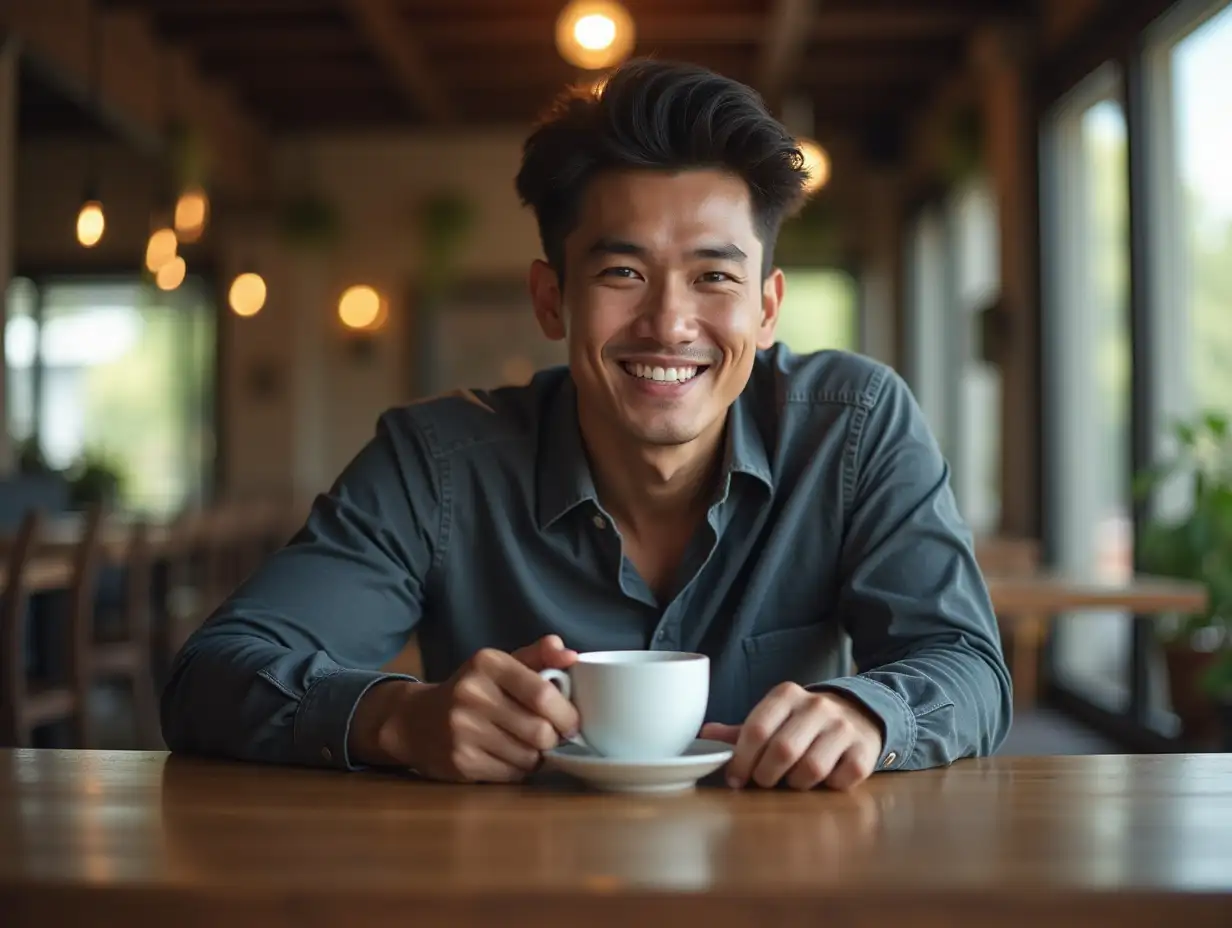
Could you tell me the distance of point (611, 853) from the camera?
2.81 feet

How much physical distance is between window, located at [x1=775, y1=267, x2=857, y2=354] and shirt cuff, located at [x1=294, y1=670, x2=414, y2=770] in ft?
30.9

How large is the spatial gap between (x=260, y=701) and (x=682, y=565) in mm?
513

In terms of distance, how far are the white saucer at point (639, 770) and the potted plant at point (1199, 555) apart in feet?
11.6

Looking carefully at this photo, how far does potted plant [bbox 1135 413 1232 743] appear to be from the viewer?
14.4 ft

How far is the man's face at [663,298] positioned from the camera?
4.84 feet

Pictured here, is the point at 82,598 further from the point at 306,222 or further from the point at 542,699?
the point at 306,222

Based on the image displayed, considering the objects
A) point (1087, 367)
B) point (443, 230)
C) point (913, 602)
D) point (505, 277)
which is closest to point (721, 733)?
point (913, 602)

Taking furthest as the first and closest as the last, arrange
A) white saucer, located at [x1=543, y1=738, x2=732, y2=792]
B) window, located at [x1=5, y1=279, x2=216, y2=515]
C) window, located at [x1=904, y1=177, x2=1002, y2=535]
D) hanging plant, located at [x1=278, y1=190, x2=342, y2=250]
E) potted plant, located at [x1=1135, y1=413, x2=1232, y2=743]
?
window, located at [x1=5, y1=279, x2=216, y2=515], hanging plant, located at [x1=278, y1=190, x2=342, y2=250], window, located at [x1=904, y1=177, x2=1002, y2=535], potted plant, located at [x1=1135, y1=413, x2=1232, y2=743], white saucer, located at [x1=543, y1=738, x2=732, y2=792]

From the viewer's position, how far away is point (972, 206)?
27.7ft

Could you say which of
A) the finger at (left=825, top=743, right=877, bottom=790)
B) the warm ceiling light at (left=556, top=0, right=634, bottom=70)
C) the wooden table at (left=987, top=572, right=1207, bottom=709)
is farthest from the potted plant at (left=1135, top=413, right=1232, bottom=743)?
the finger at (left=825, top=743, right=877, bottom=790)

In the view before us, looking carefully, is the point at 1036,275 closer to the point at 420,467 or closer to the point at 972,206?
the point at 972,206

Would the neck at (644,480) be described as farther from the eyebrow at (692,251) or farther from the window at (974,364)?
the window at (974,364)

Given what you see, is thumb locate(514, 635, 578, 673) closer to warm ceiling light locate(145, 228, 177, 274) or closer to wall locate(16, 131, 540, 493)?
warm ceiling light locate(145, 228, 177, 274)

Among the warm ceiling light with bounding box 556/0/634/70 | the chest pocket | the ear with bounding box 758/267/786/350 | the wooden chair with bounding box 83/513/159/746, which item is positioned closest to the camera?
the chest pocket
